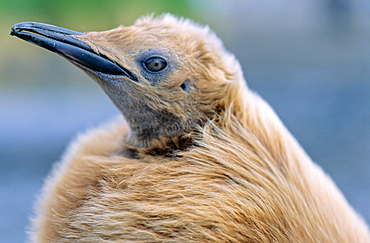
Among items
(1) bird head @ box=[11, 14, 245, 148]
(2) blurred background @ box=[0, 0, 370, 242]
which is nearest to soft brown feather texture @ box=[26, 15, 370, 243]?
(1) bird head @ box=[11, 14, 245, 148]

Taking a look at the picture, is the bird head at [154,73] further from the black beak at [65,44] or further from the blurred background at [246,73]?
the blurred background at [246,73]

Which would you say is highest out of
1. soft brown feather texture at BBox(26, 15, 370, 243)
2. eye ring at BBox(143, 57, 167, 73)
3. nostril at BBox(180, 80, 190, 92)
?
eye ring at BBox(143, 57, 167, 73)

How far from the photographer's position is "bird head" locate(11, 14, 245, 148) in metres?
0.71

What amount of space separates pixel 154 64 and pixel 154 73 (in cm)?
2

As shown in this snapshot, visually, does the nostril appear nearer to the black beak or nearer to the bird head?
the bird head

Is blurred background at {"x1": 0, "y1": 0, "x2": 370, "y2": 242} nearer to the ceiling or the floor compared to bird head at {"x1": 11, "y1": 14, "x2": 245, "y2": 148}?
nearer to the ceiling

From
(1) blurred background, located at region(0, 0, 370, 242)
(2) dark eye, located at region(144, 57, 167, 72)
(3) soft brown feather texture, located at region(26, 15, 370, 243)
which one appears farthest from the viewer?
(1) blurred background, located at region(0, 0, 370, 242)

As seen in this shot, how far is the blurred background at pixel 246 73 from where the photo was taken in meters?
2.33

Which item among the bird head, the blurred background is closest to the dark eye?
the bird head

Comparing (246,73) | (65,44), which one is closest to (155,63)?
(65,44)

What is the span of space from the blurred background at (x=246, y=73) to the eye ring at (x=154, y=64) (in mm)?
1150

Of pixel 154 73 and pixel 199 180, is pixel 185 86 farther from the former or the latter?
pixel 199 180

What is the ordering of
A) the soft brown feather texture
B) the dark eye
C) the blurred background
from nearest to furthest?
the soft brown feather texture < the dark eye < the blurred background

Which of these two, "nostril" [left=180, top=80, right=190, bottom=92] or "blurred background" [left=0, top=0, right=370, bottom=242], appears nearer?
"nostril" [left=180, top=80, right=190, bottom=92]
